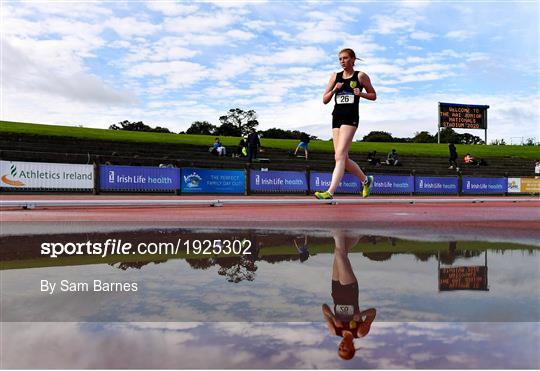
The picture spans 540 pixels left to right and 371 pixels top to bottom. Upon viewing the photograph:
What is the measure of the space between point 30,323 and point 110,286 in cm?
79

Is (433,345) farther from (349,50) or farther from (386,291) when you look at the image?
(349,50)

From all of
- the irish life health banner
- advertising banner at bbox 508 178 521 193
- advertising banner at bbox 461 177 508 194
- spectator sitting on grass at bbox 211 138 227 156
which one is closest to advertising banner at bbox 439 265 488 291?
the irish life health banner

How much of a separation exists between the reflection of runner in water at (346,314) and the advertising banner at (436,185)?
2937cm

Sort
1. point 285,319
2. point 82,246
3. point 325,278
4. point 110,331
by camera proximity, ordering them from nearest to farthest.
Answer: point 110,331, point 285,319, point 325,278, point 82,246

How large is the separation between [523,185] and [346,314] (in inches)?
1510

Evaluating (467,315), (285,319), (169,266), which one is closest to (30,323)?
(285,319)

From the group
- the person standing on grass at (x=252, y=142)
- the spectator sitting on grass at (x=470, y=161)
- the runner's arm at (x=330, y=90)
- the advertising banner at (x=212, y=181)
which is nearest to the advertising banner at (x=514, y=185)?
the spectator sitting on grass at (x=470, y=161)

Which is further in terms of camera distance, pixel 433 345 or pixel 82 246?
pixel 82 246

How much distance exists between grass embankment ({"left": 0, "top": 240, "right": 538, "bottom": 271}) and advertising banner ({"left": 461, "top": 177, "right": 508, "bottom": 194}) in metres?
30.4

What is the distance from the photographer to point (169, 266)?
3.78 m

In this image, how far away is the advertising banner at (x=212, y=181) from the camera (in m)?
23.2

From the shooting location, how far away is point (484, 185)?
34.2 meters

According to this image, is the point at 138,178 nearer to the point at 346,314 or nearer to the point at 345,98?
the point at 345,98

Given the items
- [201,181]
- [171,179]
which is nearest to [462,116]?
[201,181]
